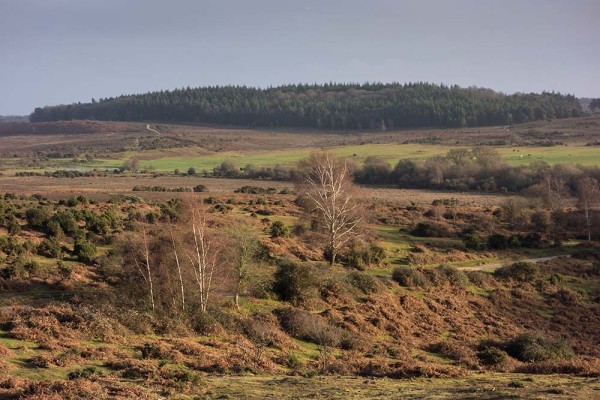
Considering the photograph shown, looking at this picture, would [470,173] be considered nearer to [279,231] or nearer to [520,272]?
[520,272]

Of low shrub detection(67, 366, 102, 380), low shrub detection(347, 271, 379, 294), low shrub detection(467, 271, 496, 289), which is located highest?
low shrub detection(67, 366, 102, 380)

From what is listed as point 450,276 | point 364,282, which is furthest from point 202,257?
point 450,276

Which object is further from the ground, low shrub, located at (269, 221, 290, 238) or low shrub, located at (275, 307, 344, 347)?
low shrub, located at (269, 221, 290, 238)

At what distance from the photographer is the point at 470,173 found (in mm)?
104438

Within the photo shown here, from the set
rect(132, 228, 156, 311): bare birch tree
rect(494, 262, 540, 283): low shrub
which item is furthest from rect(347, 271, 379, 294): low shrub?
rect(132, 228, 156, 311): bare birch tree

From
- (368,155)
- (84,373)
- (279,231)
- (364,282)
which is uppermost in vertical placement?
(368,155)

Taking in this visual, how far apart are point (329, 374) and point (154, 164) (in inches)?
4805

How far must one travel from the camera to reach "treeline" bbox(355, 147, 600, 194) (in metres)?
92.1

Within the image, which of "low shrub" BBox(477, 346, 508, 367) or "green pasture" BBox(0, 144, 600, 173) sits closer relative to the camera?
"low shrub" BBox(477, 346, 508, 367)

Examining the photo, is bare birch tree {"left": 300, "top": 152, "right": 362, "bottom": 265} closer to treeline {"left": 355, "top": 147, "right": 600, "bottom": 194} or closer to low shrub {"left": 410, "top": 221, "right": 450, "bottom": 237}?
low shrub {"left": 410, "top": 221, "right": 450, "bottom": 237}

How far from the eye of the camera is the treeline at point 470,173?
9212 cm

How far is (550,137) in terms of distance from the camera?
160 meters

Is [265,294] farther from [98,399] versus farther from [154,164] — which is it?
[154,164]

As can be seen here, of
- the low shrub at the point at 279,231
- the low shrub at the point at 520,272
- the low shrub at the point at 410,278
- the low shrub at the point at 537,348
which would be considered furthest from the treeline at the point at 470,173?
the low shrub at the point at 537,348
